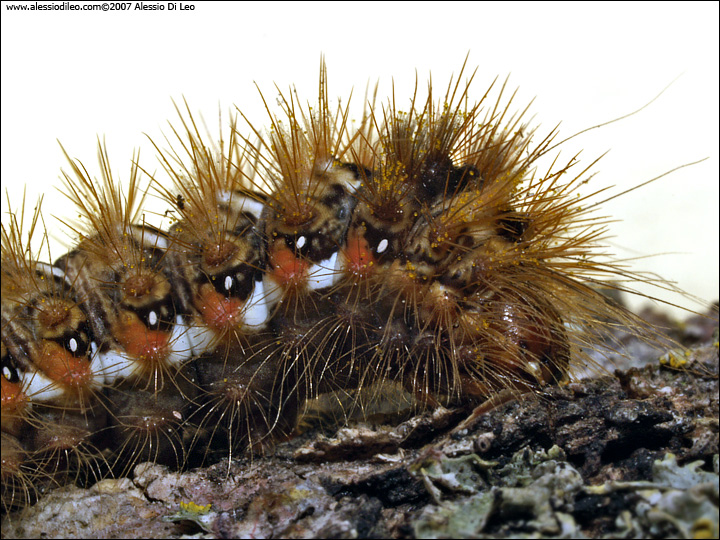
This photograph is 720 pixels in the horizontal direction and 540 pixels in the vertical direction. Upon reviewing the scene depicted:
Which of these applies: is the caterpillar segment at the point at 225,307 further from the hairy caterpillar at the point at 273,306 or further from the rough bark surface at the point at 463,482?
the rough bark surface at the point at 463,482

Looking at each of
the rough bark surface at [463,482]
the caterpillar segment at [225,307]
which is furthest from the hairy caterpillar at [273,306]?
the rough bark surface at [463,482]

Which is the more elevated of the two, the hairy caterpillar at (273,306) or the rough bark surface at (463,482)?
the hairy caterpillar at (273,306)

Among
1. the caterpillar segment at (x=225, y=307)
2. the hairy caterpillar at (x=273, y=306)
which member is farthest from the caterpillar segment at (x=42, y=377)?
the caterpillar segment at (x=225, y=307)

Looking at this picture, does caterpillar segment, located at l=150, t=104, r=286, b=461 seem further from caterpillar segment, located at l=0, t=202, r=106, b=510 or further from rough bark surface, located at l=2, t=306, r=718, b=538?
caterpillar segment, located at l=0, t=202, r=106, b=510

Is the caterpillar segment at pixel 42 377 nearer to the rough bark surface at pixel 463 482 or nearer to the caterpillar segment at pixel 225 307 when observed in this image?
the rough bark surface at pixel 463 482

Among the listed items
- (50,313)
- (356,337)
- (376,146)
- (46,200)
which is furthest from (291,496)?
(46,200)

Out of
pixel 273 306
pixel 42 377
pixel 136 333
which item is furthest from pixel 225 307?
pixel 42 377

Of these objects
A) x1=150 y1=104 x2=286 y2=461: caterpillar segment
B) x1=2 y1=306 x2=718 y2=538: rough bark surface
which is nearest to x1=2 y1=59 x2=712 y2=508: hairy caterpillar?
x1=150 y1=104 x2=286 y2=461: caterpillar segment

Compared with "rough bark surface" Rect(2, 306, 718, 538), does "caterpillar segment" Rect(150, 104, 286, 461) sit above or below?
above

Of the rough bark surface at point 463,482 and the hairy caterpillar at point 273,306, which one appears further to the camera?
the hairy caterpillar at point 273,306

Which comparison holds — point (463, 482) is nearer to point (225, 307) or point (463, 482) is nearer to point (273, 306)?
point (273, 306)
